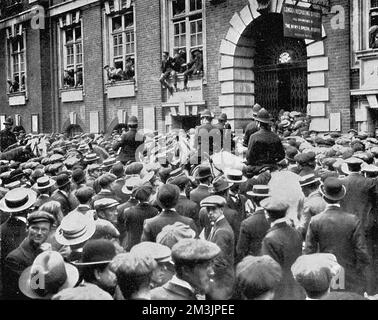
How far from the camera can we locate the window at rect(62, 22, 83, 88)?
2061cm

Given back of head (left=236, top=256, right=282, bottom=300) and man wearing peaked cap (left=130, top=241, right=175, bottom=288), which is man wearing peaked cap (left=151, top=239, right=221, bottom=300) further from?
man wearing peaked cap (left=130, top=241, right=175, bottom=288)

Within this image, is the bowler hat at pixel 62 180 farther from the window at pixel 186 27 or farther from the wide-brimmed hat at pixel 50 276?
the window at pixel 186 27

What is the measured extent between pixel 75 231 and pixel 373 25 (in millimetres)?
9226

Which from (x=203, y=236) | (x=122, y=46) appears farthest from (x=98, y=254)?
(x=122, y=46)

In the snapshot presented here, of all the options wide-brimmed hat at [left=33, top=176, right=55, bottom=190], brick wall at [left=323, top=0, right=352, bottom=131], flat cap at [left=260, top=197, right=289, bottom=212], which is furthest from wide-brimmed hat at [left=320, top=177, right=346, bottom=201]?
brick wall at [left=323, top=0, right=352, bottom=131]

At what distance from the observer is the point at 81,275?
3.62 m

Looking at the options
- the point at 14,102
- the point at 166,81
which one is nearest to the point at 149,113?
the point at 166,81

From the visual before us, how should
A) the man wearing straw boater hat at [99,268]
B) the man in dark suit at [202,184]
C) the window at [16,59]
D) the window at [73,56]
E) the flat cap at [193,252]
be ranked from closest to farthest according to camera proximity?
1. the flat cap at [193,252]
2. the man wearing straw boater hat at [99,268]
3. the man in dark suit at [202,184]
4. the window at [73,56]
5. the window at [16,59]

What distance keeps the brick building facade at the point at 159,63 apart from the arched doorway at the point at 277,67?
0.05m

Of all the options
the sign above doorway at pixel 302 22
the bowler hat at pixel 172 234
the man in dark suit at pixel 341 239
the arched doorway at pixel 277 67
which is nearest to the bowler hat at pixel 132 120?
the sign above doorway at pixel 302 22

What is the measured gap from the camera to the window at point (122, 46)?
17844 mm

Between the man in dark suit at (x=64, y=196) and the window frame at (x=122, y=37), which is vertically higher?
the window frame at (x=122, y=37)
